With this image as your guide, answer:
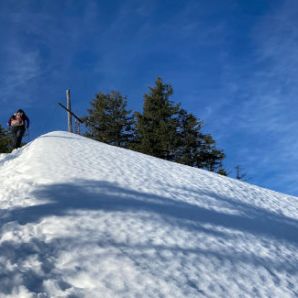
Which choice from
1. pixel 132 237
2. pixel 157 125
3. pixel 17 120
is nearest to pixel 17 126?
pixel 17 120

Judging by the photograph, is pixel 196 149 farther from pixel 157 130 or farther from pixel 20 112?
pixel 20 112

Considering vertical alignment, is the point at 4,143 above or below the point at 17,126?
above

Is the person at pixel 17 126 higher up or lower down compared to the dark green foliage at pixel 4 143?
lower down

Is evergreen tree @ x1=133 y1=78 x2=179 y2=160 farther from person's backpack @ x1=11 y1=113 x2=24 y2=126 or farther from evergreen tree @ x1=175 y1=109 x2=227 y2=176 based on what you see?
person's backpack @ x1=11 y1=113 x2=24 y2=126

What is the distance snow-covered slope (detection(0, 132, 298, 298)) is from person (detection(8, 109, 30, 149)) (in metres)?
7.81

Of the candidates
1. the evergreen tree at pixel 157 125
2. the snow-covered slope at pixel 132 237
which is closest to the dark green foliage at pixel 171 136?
the evergreen tree at pixel 157 125

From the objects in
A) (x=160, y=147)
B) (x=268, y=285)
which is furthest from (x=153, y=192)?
(x=160, y=147)

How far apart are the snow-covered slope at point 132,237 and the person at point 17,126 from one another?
781 centimetres

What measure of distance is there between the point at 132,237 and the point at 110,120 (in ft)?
101

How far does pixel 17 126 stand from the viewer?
57.3 ft

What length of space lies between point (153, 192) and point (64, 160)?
9.23 feet

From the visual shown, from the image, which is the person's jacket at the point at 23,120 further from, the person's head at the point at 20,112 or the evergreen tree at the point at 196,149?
the evergreen tree at the point at 196,149

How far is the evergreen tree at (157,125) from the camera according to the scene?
3119cm

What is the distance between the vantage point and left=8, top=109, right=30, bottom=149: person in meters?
17.5
